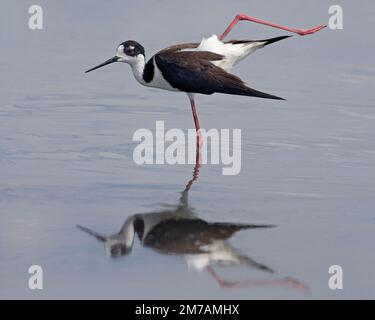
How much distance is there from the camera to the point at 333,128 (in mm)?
10000

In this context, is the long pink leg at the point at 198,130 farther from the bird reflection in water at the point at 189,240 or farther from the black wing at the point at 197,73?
the bird reflection in water at the point at 189,240

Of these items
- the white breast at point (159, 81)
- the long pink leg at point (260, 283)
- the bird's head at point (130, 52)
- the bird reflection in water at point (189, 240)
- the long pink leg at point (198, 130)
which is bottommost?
the long pink leg at point (260, 283)

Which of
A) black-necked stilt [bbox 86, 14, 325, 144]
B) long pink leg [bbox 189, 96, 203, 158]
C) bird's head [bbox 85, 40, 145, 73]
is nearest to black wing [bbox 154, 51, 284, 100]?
black-necked stilt [bbox 86, 14, 325, 144]

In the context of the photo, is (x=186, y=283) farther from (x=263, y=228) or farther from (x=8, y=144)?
(x=8, y=144)

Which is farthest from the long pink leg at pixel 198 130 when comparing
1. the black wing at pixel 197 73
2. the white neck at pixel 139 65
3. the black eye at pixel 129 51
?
the black eye at pixel 129 51

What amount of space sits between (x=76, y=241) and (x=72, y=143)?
261cm

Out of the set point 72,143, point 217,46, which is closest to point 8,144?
point 72,143

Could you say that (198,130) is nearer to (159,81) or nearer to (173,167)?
(159,81)

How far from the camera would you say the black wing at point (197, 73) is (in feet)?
31.3

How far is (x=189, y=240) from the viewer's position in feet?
22.3

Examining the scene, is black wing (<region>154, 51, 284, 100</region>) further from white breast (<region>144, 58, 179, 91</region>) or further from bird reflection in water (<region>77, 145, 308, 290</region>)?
bird reflection in water (<region>77, 145, 308, 290</region>)

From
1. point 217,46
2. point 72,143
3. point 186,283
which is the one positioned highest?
point 217,46

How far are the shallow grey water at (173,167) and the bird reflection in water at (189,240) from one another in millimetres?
66

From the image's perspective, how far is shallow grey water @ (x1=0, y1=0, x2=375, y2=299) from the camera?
6297 mm
